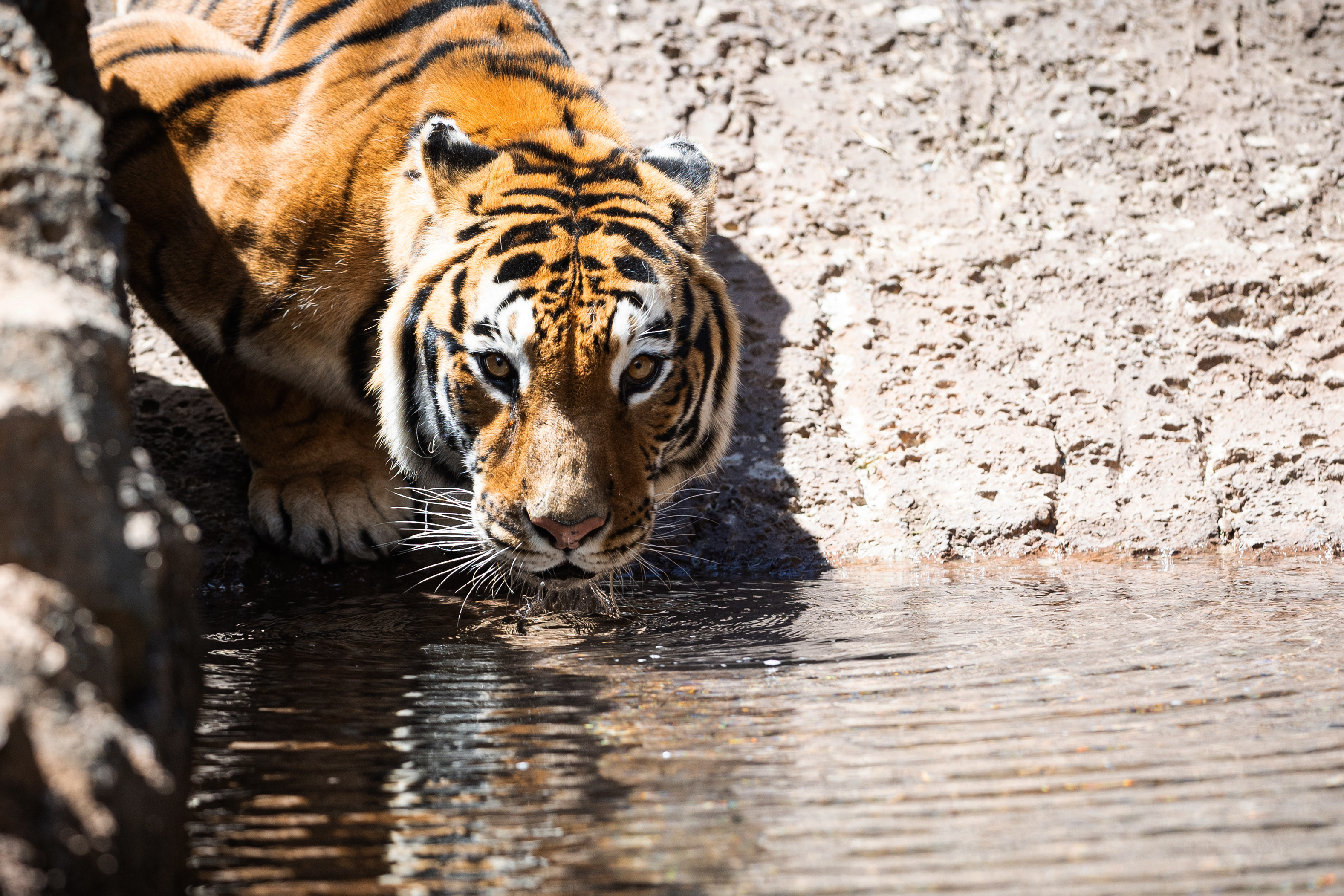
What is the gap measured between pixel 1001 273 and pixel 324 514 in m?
2.28

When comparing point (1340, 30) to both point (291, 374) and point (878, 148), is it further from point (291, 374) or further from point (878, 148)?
point (291, 374)

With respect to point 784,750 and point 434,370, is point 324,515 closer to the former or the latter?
point 434,370

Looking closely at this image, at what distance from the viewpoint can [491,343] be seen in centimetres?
269

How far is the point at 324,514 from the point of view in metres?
3.29

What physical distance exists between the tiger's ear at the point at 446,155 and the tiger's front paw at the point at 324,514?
0.90 meters

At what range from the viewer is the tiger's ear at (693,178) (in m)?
3.03

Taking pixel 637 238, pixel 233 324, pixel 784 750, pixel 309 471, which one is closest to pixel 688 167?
pixel 637 238

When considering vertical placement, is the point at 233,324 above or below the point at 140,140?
below

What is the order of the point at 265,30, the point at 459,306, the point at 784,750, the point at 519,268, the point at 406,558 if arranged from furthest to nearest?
the point at 265,30
the point at 406,558
the point at 459,306
the point at 519,268
the point at 784,750

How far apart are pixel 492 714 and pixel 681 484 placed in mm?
1268

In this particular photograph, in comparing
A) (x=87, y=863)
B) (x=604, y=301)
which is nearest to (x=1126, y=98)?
(x=604, y=301)

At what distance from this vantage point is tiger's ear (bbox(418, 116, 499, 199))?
9.20ft

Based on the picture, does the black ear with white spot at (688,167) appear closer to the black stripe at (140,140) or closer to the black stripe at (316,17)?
the black stripe at (316,17)

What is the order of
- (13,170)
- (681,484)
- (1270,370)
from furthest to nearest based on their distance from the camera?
(1270,370) < (681,484) < (13,170)
